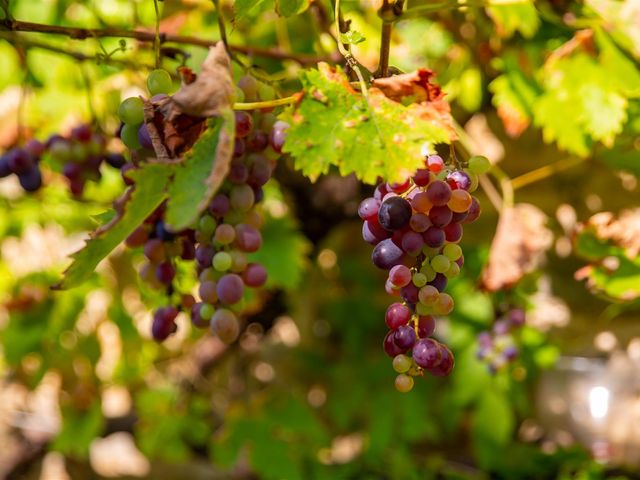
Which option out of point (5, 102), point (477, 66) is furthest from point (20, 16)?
point (477, 66)

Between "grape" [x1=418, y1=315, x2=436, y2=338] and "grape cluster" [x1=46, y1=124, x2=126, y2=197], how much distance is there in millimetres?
426

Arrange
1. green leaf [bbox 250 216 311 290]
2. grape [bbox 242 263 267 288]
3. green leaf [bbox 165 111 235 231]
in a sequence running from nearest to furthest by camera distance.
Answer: green leaf [bbox 165 111 235 231] → grape [bbox 242 263 267 288] → green leaf [bbox 250 216 311 290]

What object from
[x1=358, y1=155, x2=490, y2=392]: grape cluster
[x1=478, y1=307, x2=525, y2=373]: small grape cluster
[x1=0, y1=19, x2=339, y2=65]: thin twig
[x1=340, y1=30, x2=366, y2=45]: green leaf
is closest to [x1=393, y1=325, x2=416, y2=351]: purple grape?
[x1=358, y1=155, x2=490, y2=392]: grape cluster

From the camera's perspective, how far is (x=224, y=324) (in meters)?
0.59

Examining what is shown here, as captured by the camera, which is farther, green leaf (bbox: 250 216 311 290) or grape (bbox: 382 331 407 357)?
green leaf (bbox: 250 216 311 290)

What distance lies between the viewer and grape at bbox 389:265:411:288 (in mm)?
517

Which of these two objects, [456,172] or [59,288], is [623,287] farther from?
[59,288]

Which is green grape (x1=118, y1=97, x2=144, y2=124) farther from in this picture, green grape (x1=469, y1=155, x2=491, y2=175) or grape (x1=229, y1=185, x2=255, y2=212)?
green grape (x1=469, y1=155, x2=491, y2=175)

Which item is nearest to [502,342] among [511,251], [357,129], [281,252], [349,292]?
[511,251]

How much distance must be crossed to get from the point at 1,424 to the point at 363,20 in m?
1.54

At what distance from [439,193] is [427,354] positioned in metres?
0.11

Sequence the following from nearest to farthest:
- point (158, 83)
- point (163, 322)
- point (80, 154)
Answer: point (158, 83) → point (163, 322) → point (80, 154)

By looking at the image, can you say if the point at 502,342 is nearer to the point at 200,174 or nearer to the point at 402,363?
the point at 402,363

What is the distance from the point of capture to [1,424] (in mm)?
1979
